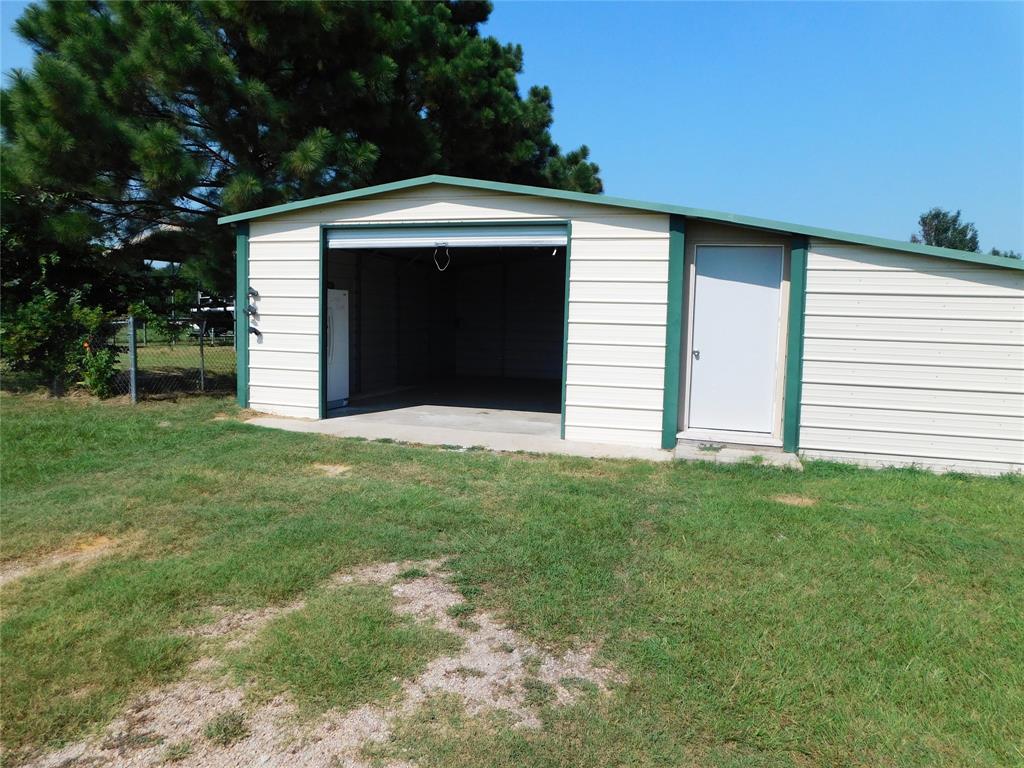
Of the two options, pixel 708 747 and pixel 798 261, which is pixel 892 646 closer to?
pixel 708 747

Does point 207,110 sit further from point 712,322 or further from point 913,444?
point 913,444

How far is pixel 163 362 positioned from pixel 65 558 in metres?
12.7

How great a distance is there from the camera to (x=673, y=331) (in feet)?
27.5

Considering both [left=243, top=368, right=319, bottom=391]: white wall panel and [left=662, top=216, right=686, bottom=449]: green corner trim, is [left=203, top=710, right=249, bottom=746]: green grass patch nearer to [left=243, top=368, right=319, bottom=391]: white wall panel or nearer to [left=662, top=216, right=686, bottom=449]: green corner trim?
[left=662, top=216, right=686, bottom=449]: green corner trim

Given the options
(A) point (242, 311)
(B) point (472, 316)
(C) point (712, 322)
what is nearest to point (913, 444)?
→ (C) point (712, 322)

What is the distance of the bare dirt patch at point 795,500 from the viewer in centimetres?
615

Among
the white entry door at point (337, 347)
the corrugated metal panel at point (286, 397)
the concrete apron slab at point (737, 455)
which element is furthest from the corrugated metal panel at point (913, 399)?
the white entry door at point (337, 347)

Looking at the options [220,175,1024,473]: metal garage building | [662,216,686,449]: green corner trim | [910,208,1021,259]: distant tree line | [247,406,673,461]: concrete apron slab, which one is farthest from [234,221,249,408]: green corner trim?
[910,208,1021,259]: distant tree line

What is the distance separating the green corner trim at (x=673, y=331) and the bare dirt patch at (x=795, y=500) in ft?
6.95

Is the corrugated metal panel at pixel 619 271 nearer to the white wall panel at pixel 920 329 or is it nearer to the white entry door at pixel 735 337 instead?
the white entry door at pixel 735 337

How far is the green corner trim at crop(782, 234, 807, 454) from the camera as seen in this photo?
7984 millimetres

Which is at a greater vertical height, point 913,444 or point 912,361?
point 912,361

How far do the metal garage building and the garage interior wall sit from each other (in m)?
3.78

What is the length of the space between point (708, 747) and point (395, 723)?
3.95ft
